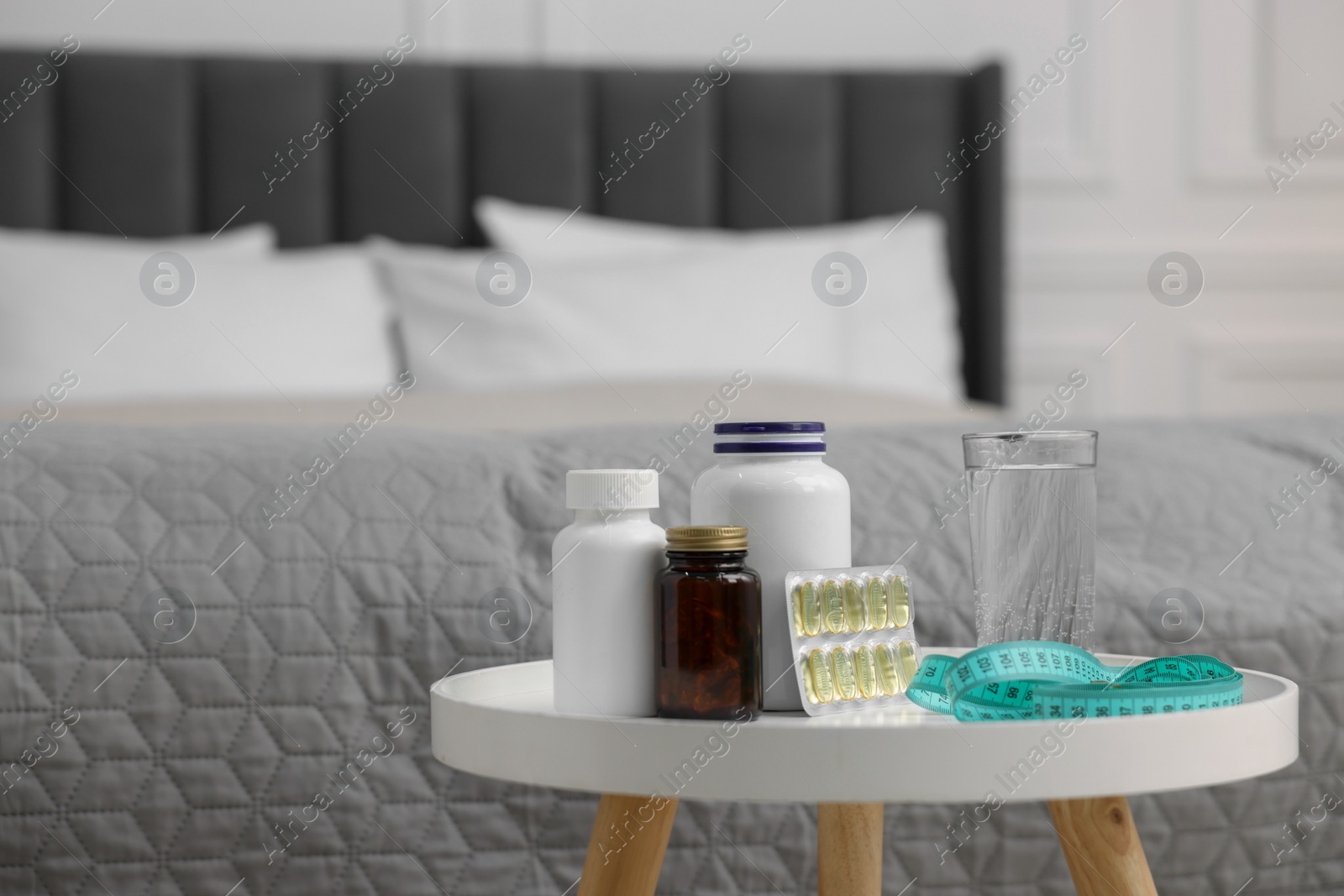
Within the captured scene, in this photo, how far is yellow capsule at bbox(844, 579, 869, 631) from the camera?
2.53 feet

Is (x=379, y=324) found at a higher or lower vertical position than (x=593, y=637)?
higher

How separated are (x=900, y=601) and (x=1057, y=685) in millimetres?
145

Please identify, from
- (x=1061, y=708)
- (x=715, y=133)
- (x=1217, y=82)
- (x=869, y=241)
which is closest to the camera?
(x=1061, y=708)

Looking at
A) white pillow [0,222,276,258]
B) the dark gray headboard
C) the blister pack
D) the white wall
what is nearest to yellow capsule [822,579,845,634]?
the blister pack

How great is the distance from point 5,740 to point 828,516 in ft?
2.34

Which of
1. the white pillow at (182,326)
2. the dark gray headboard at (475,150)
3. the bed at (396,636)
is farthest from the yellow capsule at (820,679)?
the dark gray headboard at (475,150)

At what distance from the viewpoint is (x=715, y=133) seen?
2896mm

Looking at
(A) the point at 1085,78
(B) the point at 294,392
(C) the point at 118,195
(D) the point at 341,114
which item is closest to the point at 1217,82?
(A) the point at 1085,78

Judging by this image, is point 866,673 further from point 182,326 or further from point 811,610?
point 182,326

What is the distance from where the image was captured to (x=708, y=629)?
692 mm

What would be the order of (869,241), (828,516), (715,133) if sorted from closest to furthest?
(828,516) < (869,241) < (715,133)

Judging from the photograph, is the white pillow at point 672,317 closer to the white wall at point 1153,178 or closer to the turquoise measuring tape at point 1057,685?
the white wall at point 1153,178

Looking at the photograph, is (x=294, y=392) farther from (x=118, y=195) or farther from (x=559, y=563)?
(x=559, y=563)

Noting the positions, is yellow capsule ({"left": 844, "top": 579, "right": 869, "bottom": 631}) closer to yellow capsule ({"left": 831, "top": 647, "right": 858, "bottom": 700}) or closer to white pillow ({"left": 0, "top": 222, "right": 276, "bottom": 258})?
yellow capsule ({"left": 831, "top": 647, "right": 858, "bottom": 700})
